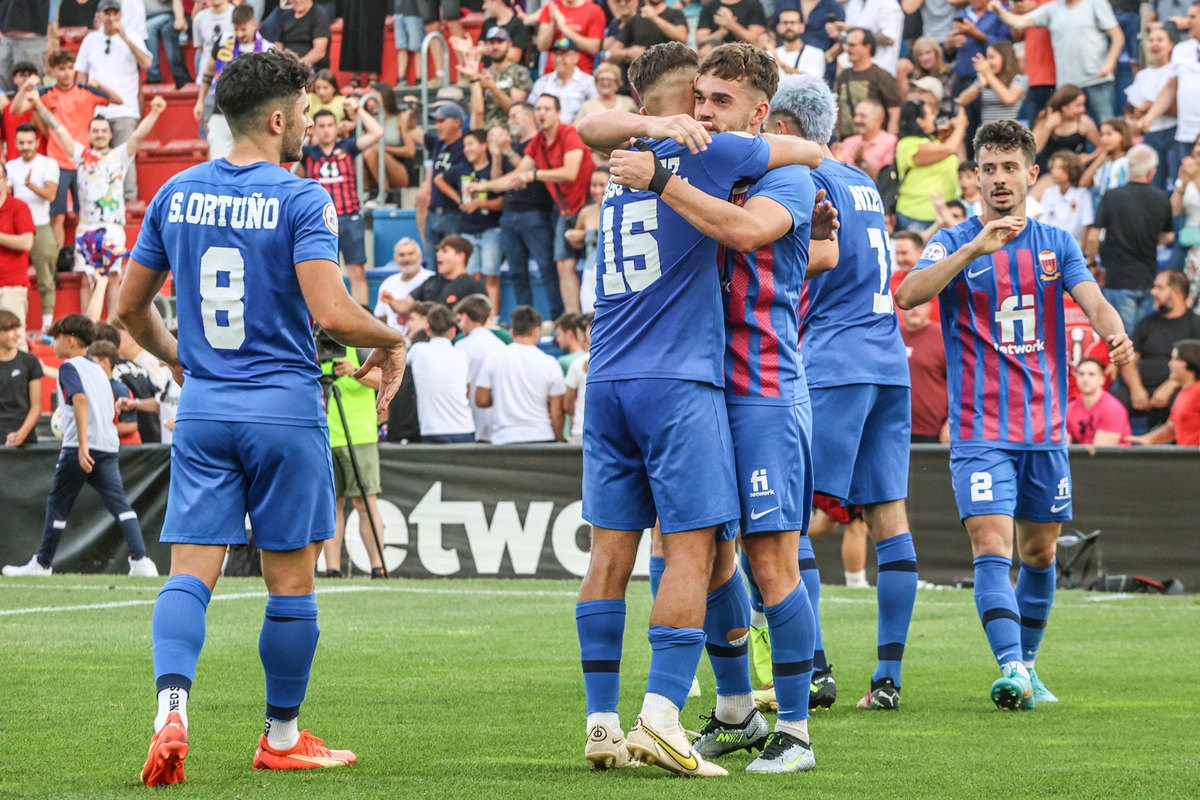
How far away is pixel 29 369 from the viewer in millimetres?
15125

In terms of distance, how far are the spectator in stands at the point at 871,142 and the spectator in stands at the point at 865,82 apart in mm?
424

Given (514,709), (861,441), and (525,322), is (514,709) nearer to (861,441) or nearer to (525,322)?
(861,441)

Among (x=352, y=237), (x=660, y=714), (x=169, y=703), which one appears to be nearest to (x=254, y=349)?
(x=169, y=703)

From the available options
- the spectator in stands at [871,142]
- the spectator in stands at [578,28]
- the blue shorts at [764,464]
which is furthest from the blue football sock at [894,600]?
the spectator in stands at [578,28]

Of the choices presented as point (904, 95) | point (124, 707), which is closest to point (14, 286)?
point (904, 95)

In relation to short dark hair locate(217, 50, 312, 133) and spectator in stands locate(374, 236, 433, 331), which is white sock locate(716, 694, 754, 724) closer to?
short dark hair locate(217, 50, 312, 133)

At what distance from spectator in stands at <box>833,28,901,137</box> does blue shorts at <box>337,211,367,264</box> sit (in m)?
5.73

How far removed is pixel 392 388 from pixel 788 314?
1.32 m

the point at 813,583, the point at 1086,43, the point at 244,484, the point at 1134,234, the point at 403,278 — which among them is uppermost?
the point at 1086,43

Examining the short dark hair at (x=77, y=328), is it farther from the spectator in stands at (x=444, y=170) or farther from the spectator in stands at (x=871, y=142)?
the spectator in stands at (x=871, y=142)

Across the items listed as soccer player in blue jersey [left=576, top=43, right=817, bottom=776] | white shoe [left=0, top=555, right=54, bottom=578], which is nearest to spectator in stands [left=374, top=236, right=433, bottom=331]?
white shoe [left=0, top=555, right=54, bottom=578]

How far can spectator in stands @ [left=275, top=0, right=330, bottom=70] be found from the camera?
826 inches

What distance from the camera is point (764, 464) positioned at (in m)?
5.05

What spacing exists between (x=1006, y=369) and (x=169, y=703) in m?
3.90
